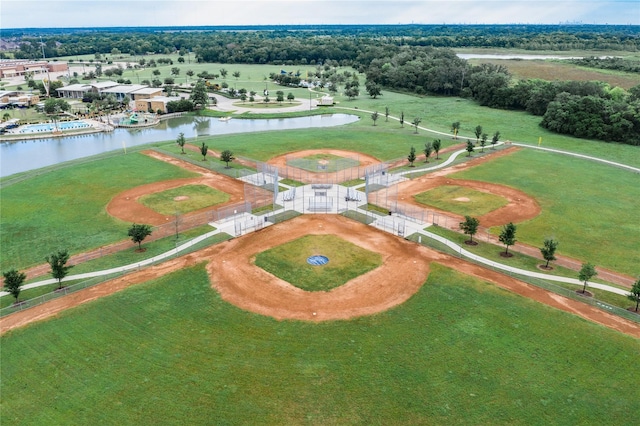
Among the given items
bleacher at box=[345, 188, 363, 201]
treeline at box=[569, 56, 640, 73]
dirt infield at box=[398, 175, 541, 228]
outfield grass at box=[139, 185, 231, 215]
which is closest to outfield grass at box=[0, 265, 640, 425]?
dirt infield at box=[398, 175, 541, 228]

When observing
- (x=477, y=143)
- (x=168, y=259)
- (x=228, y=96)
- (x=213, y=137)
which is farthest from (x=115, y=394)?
(x=228, y=96)

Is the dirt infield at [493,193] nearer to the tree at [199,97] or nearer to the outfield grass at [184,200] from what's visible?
the outfield grass at [184,200]

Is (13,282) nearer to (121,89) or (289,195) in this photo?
(289,195)

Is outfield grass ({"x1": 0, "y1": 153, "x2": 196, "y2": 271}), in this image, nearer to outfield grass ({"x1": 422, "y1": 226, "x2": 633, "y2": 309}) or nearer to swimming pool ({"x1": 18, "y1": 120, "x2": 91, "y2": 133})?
swimming pool ({"x1": 18, "y1": 120, "x2": 91, "y2": 133})

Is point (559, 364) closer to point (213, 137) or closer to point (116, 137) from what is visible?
point (213, 137)

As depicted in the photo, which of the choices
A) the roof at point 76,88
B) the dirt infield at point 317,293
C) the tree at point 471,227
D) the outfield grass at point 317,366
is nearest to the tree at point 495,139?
the dirt infield at point 317,293
